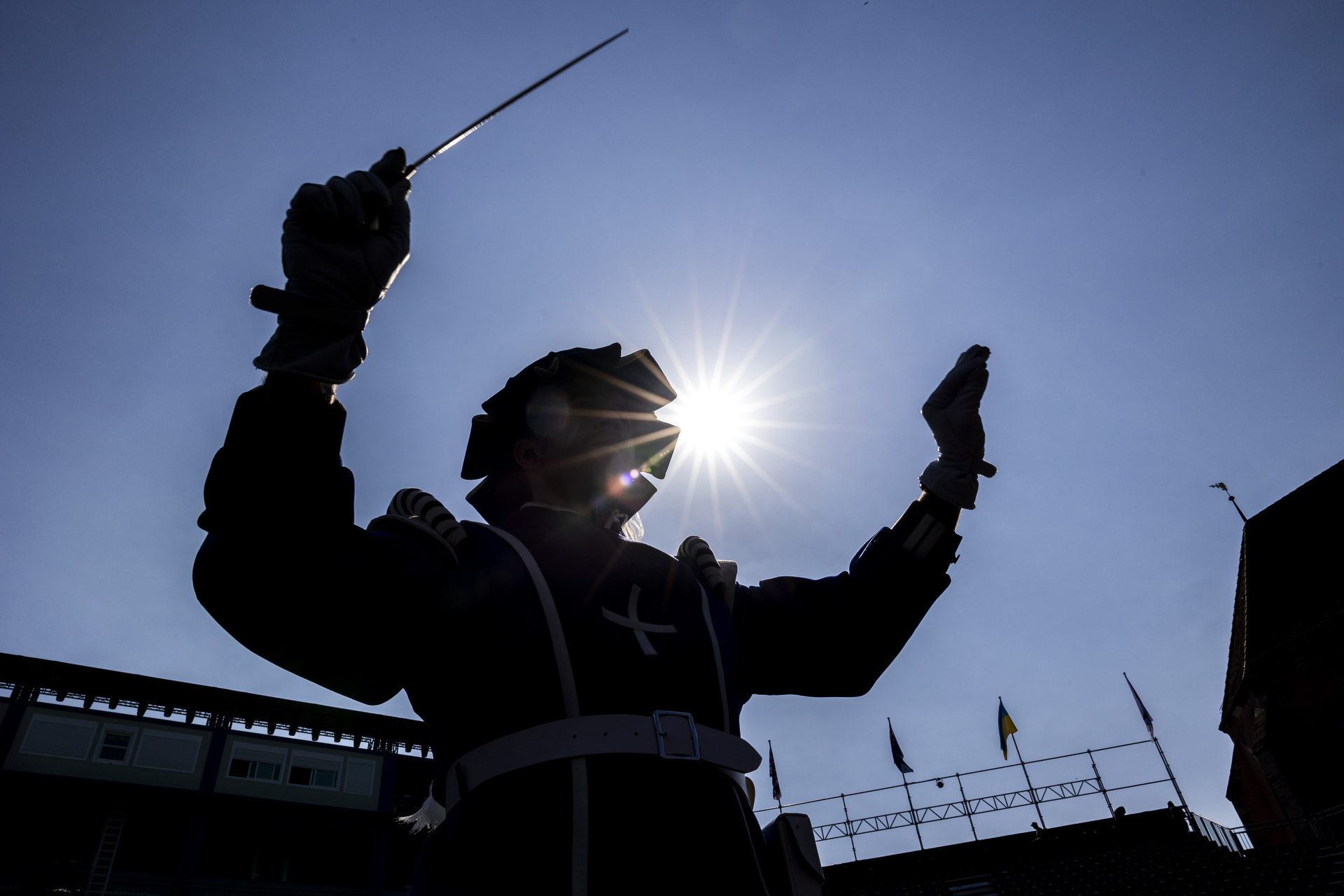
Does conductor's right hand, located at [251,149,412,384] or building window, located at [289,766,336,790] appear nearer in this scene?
conductor's right hand, located at [251,149,412,384]

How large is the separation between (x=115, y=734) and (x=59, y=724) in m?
1.57

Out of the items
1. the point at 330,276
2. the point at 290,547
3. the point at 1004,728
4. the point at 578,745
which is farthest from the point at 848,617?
the point at 1004,728

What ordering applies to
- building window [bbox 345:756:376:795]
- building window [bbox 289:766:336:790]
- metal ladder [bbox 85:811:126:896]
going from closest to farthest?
metal ladder [bbox 85:811:126:896] < building window [bbox 289:766:336:790] < building window [bbox 345:756:376:795]

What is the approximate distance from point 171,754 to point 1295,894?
32471mm

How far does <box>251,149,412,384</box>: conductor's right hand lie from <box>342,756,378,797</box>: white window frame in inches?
1250

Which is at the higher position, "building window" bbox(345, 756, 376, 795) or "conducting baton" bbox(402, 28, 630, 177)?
"building window" bbox(345, 756, 376, 795)

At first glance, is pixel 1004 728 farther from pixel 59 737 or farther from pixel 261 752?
pixel 59 737

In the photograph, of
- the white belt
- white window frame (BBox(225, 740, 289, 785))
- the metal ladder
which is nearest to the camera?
the white belt

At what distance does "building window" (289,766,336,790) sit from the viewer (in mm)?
26875

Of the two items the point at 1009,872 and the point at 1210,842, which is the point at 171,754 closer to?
the point at 1009,872

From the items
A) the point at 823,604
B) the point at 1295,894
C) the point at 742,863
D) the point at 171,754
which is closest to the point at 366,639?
the point at 742,863

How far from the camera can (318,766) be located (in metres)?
27.7

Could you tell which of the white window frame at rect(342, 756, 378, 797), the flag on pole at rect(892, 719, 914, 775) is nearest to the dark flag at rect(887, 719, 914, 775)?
the flag on pole at rect(892, 719, 914, 775)

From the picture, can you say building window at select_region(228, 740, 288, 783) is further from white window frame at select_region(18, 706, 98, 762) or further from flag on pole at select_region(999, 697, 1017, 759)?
flag on pole at select_region(999, 697, 1017, 759)
